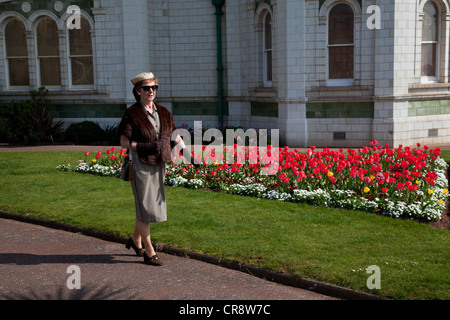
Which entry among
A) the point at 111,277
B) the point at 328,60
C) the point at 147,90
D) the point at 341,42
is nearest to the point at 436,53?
the point at 341,42

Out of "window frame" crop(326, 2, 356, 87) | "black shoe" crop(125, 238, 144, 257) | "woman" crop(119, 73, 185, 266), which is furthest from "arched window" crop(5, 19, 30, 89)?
"woman" crop(119, 73, 185, 266)

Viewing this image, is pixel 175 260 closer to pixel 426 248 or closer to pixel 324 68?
pixel 426 248

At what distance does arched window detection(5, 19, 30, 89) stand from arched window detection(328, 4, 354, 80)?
10.6 meters

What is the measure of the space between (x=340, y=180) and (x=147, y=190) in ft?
13.0

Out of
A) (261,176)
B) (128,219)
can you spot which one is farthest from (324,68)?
(128,219)

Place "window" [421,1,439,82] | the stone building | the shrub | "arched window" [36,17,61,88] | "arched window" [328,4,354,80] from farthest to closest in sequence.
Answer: "arched window" [36,17,61,88] → the shrub → "window" [421,1,439,82] → "arched window" [328,4,354,80] → the stone building

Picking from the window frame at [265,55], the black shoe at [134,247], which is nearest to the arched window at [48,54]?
the window frame at [265,55]

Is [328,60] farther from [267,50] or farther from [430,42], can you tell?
[430,42]

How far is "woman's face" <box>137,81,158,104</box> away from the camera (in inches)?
242

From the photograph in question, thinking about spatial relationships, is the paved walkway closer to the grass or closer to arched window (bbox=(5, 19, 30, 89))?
the grass

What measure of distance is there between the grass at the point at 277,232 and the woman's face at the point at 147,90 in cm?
183
